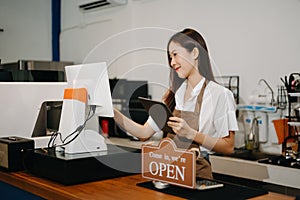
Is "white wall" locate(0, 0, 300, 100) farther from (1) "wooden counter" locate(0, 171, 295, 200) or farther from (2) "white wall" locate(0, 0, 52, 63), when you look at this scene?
(1) "wooden counter" locate(0, 171, 295, 200)

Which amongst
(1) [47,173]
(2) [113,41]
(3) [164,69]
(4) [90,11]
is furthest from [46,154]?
(4) [90,11]

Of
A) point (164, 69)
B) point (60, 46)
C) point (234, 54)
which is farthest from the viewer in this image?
point (60, 46)

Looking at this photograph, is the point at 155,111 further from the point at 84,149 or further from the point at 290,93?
the point at 290,93

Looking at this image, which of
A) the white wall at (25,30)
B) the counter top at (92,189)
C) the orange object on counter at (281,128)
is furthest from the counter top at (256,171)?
the white wall at (25,30)

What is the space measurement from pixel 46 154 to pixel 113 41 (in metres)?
3.24

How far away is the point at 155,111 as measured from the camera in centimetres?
196

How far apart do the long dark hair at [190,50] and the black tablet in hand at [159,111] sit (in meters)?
0.33

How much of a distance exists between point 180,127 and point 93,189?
1.60 ft

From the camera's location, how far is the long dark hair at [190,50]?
7.18 feet

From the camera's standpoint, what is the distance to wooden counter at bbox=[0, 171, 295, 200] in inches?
65.2

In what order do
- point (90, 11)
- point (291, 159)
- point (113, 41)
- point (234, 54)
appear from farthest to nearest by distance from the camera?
point (90, 11)
point (113, 41)
point (234, 54)
point (291, 159)

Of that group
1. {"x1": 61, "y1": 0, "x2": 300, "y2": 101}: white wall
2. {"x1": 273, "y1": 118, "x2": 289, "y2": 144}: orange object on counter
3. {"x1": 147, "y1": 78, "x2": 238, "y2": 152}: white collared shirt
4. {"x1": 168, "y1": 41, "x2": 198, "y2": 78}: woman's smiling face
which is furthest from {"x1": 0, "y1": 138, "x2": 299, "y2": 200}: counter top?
{"x1": 61, "y1": 0, "x2": 300, "y2": 101}: white wall

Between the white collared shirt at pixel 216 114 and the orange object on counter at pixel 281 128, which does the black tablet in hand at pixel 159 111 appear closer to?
the white collared shirt at pixel 216 114

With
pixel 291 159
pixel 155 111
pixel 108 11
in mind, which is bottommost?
pixel 291 159
